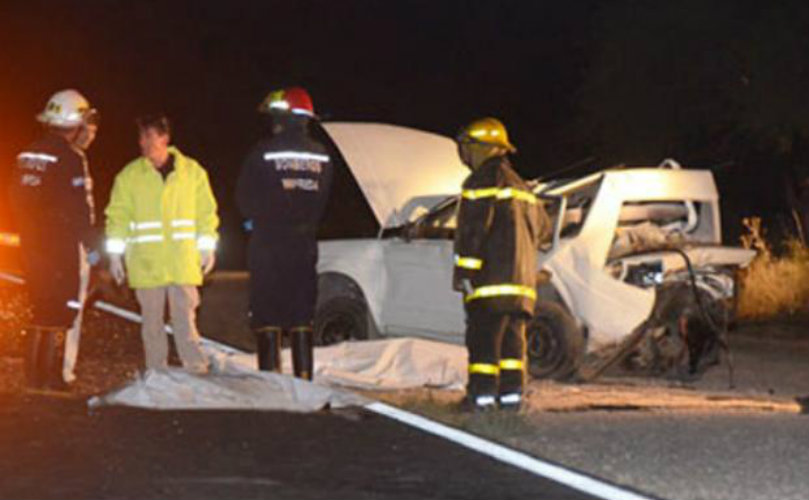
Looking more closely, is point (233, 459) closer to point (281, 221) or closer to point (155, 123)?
point (281, 221)

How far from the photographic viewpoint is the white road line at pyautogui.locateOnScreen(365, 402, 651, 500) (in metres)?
7.73

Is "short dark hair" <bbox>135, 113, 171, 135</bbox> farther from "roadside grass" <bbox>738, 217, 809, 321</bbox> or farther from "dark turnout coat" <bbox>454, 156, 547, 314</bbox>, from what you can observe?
"roadside grass" <bbox>738, 217, 809, 321</bbox>

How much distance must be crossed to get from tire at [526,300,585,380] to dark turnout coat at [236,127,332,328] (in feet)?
9.81

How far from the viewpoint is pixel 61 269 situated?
10.8 m

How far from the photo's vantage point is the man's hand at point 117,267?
11.0 meters

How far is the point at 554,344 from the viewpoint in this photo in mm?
13172

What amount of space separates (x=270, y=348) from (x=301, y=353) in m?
0.21

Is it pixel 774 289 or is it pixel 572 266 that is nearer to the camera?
pixel 572 266

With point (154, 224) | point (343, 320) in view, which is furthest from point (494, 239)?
point (343, 320)

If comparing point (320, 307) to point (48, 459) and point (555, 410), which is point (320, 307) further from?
point (48, 459)

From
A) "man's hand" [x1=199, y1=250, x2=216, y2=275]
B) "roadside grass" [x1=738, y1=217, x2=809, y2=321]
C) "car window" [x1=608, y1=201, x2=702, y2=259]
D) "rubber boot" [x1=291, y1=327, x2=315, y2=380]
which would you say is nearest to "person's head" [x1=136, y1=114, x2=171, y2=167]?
"man's hand" [x1=199, y1=250, x2=216, y2=275]

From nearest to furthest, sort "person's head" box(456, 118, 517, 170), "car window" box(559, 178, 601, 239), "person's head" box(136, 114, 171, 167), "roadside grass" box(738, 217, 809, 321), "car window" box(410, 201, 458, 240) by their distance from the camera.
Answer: "person's head" box(456, 118, 517, 170) < "person's head" box(136, 114, 171, 167) < "car window" box(559, 178, 601, 239) < "car window" box(410, 201, 458, 240) < "roadside grass" box(738, 217, 809, 321)

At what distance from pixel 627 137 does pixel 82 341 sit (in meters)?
15.5

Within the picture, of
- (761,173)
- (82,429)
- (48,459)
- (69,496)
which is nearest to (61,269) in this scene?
(82,429)
